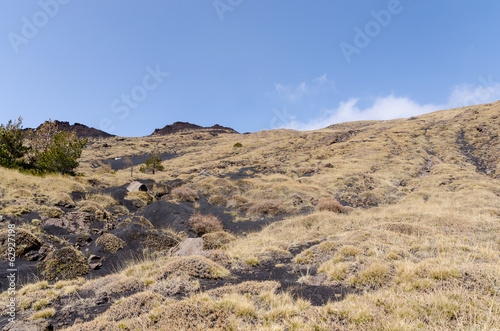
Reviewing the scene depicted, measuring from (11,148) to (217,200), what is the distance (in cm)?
2165

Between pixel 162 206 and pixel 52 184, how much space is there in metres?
9.59

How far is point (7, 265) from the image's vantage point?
9.85 meters

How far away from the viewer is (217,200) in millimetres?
24797

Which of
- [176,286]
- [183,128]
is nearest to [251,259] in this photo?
[176,286]

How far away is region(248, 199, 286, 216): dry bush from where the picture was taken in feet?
72.6

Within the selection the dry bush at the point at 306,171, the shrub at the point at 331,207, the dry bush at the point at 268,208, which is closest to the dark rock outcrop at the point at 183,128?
the dry bush at the point at 306,171

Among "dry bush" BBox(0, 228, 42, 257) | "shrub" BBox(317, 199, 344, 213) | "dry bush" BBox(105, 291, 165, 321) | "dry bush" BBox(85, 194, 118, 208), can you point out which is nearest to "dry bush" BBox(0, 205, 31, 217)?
"dry bush" BBox(0, 228, 42, 257)

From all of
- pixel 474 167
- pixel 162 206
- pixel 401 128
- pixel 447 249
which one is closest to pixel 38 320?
pixel 447 249

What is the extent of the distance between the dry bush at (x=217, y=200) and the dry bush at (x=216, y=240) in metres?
8.89

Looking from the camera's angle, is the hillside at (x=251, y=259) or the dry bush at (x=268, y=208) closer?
the hillside at (x=251, y=259)

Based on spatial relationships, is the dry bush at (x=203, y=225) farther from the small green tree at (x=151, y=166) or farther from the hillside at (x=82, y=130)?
the hillside at (x=82, y=130)

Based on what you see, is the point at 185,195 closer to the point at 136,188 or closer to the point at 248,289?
the point at 136,188

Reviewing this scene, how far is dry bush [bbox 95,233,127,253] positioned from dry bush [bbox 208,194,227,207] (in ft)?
38.8

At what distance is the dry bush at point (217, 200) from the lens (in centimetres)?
2447
